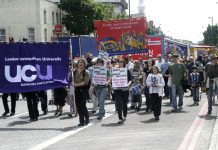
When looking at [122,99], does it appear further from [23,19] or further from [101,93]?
[23,19]

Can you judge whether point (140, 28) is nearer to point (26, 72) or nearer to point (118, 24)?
point (118, 24)

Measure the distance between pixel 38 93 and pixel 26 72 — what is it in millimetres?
2209

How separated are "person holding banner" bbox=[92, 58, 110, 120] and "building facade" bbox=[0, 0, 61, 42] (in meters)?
43.1

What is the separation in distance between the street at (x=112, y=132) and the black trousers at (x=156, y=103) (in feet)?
0.87

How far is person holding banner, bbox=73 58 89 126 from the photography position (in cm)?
1320

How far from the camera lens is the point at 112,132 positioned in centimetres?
1190

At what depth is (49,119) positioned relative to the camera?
14.7 meters

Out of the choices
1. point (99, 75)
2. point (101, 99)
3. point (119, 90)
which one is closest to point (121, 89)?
point (119, 90)

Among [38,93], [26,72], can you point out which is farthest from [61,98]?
[26,72]

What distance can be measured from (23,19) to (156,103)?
45.5 m

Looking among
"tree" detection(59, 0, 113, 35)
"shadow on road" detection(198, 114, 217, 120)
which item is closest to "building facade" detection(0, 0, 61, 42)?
Answer: "tree" detection(59, 0, 113, 35)

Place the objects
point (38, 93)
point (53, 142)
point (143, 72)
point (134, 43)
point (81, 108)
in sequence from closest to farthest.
Answer: point (53, 142) < point (81, 108) < point (38, 93) < point (143, 72) < point (134, 43)

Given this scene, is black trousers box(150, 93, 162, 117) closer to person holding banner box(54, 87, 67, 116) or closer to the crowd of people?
the crowd of people

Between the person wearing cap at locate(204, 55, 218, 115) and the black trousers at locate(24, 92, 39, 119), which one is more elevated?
the person wearing cap at locate(204, 55, 218, 115)
